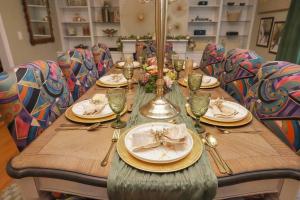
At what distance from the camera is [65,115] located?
0.87 meters

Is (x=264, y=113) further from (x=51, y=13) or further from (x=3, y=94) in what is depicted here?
(x=51, y=13)

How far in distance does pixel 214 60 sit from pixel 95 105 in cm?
144

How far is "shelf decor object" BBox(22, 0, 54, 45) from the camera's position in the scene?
2931mm

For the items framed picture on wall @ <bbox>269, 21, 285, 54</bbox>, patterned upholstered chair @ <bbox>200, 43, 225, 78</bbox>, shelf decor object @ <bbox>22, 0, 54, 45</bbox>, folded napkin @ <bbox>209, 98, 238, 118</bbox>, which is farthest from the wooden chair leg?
shelf decor object @ <bbox>22, 0, 54, 45</bbox>

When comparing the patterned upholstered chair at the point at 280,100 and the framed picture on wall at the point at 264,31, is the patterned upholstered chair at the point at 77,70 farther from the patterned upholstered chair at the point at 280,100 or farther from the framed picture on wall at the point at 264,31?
the framed picture on wall at the point at 264,31

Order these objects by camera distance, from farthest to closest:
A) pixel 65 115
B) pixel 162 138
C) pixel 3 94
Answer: pixel 65 115, pixel 3 94, pixel 162 138

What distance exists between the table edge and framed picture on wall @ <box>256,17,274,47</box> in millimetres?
3328

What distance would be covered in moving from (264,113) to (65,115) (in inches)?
38.1

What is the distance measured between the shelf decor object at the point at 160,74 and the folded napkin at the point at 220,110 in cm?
17

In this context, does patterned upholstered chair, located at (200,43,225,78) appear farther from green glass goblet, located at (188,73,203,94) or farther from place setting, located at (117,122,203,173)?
place setting, located at (117,122,203,173)

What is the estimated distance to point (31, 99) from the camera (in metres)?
0.87

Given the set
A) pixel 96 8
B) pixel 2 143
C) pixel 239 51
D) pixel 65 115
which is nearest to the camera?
pixel 65 115

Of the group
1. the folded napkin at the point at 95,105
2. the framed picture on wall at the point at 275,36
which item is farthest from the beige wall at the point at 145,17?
the folded napkin at the point at 95,105

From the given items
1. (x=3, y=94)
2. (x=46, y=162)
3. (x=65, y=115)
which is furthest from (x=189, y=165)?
(x=3, y=94)
